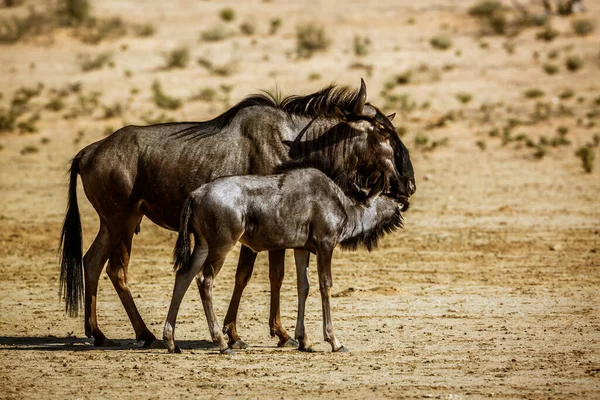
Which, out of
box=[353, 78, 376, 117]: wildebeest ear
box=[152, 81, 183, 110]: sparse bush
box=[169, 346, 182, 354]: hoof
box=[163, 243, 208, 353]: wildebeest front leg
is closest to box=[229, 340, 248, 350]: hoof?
box=[169, 346, 182, 354]: hoof

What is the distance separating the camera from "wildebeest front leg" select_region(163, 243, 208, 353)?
9.80 meters

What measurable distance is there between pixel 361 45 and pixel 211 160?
22396mm

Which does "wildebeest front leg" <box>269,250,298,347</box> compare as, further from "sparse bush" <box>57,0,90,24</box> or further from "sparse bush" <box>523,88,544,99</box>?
"sparse bush" <box>57,0,90,24</box>

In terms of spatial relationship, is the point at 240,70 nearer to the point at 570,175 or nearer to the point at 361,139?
the point at 570,175

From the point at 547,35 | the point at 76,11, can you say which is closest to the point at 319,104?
the point at 547,35

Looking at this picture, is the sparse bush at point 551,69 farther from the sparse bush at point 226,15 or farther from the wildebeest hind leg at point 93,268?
the wildebeest hind leg at point 93,268

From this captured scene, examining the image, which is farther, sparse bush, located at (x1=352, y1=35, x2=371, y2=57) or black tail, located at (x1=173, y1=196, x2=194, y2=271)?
sparse bush, located at (x1=352, y1=35, x2=371, y2=57)

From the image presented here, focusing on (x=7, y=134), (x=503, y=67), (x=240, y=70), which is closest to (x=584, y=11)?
(x=503, y=67)

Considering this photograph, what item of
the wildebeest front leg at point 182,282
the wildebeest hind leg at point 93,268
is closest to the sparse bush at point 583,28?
the wildebeest hind leg at point 93,268

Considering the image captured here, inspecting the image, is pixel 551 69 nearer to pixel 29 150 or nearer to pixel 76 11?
pixel 29 150

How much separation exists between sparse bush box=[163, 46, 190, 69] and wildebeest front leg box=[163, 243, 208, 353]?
21.7 m

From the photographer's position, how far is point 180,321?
11664mm

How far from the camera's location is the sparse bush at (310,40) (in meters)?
32.0

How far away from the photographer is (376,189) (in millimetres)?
10516
